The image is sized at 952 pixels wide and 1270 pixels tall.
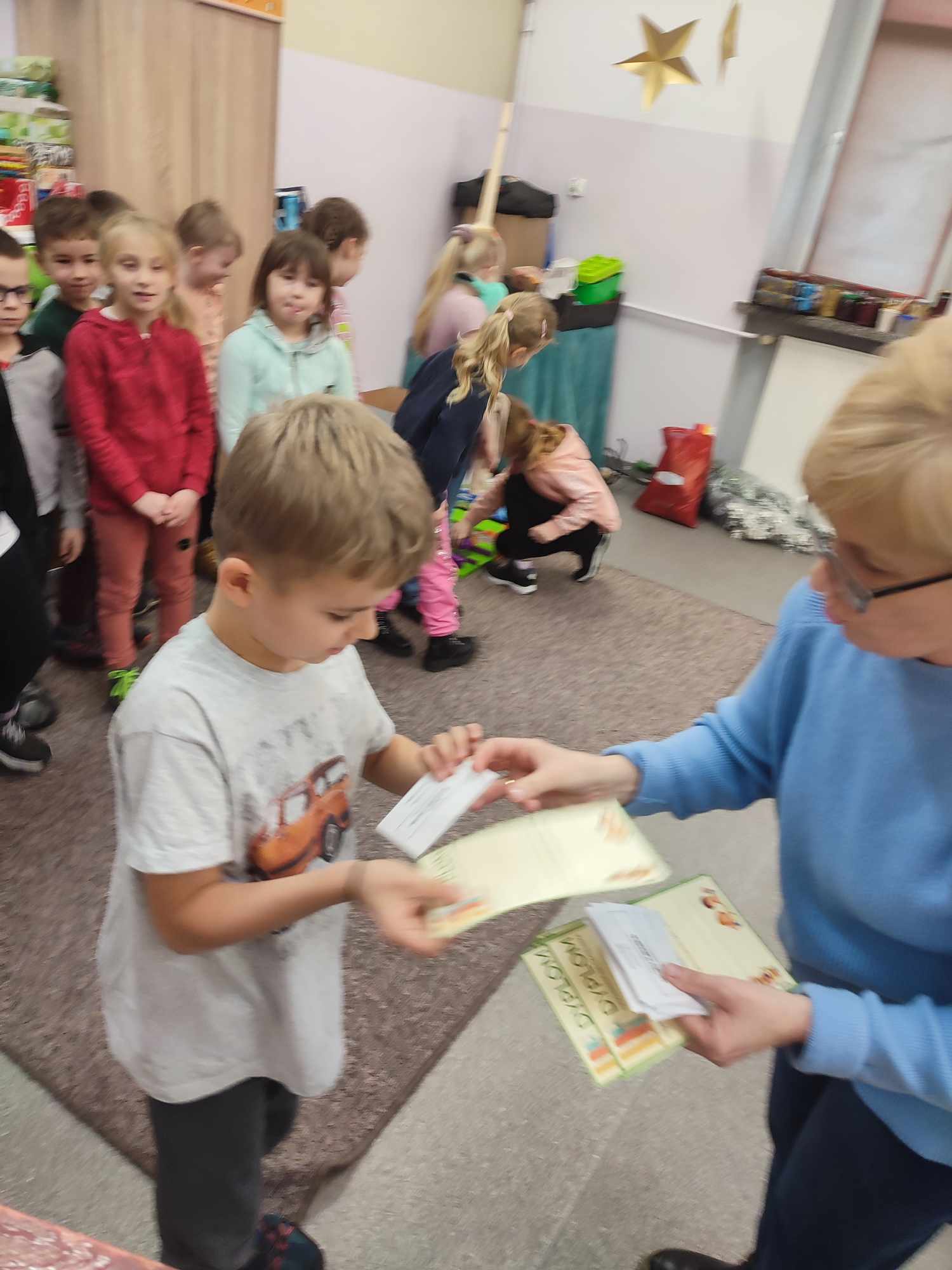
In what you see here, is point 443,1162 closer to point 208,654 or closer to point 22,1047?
point 22,1047

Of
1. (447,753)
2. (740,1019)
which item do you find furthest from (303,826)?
(740,1019)

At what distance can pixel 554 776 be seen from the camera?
1.25m

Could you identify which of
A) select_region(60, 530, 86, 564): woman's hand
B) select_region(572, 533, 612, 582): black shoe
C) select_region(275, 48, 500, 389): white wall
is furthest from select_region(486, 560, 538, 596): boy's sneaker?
select_region(275, 48, 500, 389): white wall

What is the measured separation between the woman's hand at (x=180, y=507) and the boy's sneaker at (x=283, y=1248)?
182 centimetres

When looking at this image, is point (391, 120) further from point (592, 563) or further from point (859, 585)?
point (859, 585)

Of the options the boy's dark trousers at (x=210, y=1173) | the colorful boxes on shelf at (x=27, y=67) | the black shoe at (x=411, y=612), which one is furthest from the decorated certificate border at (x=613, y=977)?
the colorful boxes on shelf at (x=27, y=67)

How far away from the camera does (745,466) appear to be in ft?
17.5

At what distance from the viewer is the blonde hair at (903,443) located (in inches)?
29.3

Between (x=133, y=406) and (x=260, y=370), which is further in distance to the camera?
(x=260, y=370)

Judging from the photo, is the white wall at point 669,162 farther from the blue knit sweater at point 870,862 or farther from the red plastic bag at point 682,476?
the blue knit sweater at point 870,862

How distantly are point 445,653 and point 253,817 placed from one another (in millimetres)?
2262

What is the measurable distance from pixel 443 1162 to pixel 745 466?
4.58 meters

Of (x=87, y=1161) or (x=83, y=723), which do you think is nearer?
(x=87, y=1161)

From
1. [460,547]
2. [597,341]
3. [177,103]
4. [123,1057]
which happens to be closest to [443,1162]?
[123,1057]
